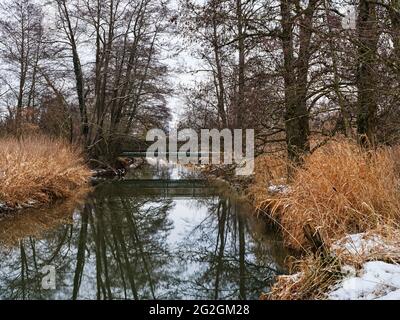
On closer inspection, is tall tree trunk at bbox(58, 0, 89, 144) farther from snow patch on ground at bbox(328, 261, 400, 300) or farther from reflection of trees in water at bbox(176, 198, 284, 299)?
snow patch on ground at bbox(328, 261, 400, 300)

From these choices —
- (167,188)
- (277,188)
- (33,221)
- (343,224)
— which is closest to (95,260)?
(33,221)

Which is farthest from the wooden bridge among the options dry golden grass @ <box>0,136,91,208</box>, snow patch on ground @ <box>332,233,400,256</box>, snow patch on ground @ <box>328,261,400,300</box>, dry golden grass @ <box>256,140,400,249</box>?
snow patch on ground @ <box>328,261,400,300</box>

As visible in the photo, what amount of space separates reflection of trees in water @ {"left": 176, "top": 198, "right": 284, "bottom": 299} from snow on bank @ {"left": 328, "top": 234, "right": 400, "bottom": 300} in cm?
130

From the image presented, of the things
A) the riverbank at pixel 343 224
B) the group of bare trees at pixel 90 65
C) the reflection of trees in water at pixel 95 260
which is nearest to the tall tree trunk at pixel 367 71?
the riverbank at pixel 343 224

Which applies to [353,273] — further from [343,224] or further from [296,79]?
[296,79]

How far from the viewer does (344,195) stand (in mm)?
5301

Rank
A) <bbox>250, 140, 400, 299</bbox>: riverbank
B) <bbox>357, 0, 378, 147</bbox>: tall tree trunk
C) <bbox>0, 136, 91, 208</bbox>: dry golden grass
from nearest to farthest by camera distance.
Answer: <bbox>250, 140, 400, 299</bbox>: riverbank
<bbox>357, 0, 378, 147</bbox>: tall tree trunk
<bbox>0, 136, 91, 208</bbox>: dry golden grass

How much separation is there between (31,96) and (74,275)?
2078 centimetres

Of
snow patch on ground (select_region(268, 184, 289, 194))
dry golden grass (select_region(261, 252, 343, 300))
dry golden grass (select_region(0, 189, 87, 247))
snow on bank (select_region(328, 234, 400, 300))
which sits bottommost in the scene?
dry golden grass (select_region(0, 189, 87, 247))

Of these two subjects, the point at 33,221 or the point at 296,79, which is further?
the point at 33,221

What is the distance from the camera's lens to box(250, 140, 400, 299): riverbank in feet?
11.6

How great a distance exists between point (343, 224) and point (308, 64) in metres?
3.68
